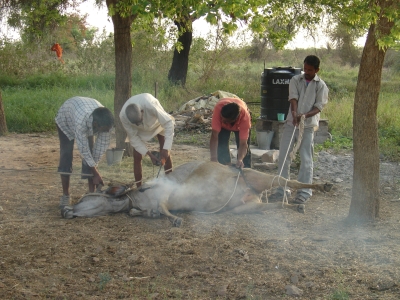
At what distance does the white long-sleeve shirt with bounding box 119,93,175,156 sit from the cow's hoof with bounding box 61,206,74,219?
3.70 ft

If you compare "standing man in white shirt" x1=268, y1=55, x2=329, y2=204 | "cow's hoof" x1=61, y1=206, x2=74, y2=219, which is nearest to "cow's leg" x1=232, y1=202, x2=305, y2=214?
"standing man in white shirt" x1=268, y1=55, x2=329, y2=204

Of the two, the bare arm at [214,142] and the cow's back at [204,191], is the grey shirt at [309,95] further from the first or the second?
the cow's back at [204,191]

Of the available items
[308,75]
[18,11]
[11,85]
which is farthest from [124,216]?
[11,85]

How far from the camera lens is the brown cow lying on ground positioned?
5.87 metres

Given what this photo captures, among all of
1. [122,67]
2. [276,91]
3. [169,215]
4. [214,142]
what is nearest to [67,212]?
[169,215]

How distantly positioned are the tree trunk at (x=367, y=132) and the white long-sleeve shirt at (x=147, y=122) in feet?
7.19

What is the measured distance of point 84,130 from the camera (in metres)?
5.70

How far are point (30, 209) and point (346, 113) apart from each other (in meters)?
8.75

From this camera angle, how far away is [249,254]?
15.6ft

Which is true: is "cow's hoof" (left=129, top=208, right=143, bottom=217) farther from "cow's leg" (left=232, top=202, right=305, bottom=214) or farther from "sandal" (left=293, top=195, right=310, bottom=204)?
"sandal" (left=293, top=195, right=310, bottom=204)

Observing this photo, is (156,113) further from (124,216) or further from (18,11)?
(18,11)

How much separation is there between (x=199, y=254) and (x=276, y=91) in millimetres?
6344

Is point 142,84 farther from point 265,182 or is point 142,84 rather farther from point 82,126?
point 82,126

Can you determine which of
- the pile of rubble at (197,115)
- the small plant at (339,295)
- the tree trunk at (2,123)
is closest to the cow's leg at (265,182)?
the small plant at (339,295)
